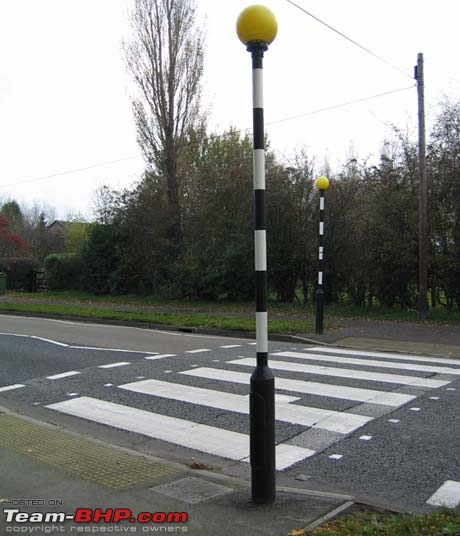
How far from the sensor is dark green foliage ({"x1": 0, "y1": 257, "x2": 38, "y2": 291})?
3516 cm

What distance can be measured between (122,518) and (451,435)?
3.68 metres

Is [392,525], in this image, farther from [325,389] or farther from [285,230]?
[285,230]

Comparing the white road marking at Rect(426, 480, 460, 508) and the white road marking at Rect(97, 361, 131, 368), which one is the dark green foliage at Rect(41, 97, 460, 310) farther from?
the white road marking at Rect(426, 480, 460, 508)

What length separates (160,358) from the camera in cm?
1042

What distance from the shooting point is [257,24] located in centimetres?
396

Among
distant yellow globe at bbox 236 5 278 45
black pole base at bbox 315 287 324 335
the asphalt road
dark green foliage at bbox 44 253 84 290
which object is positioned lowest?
the asphalt road

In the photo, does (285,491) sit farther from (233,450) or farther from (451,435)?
(451,435)

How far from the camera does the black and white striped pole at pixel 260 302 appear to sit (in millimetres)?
3895

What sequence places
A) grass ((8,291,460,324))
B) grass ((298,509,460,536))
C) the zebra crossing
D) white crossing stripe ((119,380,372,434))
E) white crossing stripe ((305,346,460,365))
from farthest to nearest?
1. grass ((8,291,460,324))
2. white crossing stripe ((305,346,460,365))
3. white crossing stripe ((119,380,372,434))
4. the zebra crossing
5. grass ((298,509,460,536))

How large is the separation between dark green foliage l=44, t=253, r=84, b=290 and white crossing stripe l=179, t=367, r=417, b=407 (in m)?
24.5

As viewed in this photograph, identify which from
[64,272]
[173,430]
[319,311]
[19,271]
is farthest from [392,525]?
[19,271]

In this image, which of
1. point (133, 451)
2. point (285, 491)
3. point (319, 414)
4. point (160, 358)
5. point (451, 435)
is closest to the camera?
point (285, 491)

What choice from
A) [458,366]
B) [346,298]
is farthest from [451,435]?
[346,298]

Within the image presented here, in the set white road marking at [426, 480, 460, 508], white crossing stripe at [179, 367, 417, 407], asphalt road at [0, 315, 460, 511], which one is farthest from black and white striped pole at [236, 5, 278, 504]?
white crossing stripe at [179, 367, 417, 407]
